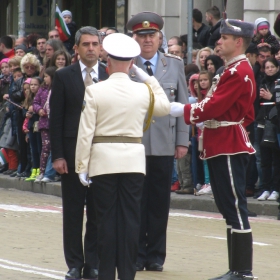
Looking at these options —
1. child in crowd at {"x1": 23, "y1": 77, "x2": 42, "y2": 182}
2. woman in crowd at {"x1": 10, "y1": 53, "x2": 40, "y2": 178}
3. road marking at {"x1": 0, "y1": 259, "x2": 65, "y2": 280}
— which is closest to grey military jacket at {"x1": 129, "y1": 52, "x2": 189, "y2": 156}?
road marking at {"x1": 0, "y1": 259, "x2": 65, "y2": 280}

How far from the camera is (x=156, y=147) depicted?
27.6 feet

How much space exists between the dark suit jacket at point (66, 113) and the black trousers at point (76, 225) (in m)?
0.20

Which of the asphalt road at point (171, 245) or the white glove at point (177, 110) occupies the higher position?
the white glove at point (177, 110)

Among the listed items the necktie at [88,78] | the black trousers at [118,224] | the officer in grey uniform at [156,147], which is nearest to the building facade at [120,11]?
the officer in grey uniform at [156,147]

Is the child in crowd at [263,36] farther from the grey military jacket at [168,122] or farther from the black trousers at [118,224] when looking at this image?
the black trousers at [118,224]

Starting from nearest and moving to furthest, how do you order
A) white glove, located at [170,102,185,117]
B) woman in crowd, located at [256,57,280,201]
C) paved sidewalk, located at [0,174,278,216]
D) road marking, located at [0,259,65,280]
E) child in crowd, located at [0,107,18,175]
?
white glove, located at [170,102,185,117] → road marking, located at [0,259,65,280] → paved sidewalk, located at [0,174,278,216] → woman in crowd, located at [256,57,280,201] → child in crowd, located at [0,107,18,175]

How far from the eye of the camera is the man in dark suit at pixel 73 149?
7.94 metres

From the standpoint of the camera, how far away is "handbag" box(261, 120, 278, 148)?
44.6ft

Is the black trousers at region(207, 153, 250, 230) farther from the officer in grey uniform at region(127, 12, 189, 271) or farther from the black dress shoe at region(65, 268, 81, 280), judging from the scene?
the black dress shoe at region(65, 268, 81, 280)

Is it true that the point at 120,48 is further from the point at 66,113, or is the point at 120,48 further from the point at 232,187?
the point at 232,187

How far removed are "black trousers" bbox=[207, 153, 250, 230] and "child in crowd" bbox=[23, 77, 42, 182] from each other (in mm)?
9609

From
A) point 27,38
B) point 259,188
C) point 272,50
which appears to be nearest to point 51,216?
point 259,188

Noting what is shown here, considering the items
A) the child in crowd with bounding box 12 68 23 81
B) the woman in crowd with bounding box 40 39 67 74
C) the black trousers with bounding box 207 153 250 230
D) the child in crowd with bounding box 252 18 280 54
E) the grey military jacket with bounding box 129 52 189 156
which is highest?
the child in crowd with bounding box 252 18 280 54

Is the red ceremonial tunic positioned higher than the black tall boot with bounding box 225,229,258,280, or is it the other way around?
the red ceremonial tunic
